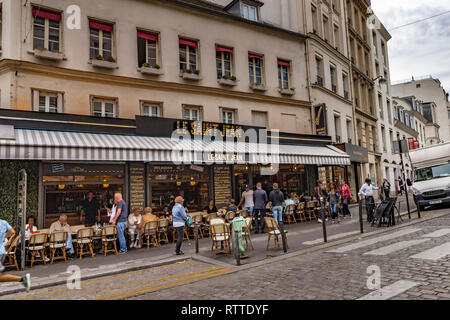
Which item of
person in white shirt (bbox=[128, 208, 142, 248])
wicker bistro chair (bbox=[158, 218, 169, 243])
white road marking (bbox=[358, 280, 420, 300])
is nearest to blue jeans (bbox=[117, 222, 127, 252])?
person in white shirt (bbox=[128, 208, 142, 248])

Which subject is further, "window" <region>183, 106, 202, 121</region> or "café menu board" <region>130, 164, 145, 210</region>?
→ "window" <region>183, 106, 202, 121</region>

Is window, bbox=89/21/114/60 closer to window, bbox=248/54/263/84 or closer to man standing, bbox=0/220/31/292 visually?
window, bbox=248/54/263/84

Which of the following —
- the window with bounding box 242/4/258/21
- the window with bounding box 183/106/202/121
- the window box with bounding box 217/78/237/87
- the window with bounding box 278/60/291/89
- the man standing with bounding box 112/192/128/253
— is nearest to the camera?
the man standing with bounding box 112/192/128/253

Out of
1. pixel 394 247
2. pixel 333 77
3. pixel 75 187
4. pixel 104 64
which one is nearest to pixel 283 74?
pixel 333 77

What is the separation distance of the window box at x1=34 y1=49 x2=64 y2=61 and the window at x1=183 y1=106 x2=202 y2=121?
16.6 feet

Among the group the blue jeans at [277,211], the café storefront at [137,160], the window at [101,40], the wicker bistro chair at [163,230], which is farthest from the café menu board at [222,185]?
the window at [101,40]

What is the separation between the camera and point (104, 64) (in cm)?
1191

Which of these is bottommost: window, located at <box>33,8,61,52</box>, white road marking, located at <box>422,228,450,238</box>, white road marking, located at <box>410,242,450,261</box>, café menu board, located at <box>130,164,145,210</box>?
white road marking, located at <box>410,242,450,261</box>

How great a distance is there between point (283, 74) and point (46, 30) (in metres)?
11.6

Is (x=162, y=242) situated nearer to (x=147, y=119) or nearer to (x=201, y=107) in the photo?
(x=147, y=119)

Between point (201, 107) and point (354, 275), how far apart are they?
10.5 m

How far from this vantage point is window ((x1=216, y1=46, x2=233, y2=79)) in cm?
1537

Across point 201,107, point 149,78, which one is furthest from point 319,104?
A: point 149,78

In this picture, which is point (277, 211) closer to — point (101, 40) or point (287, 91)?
point (287, 91)
